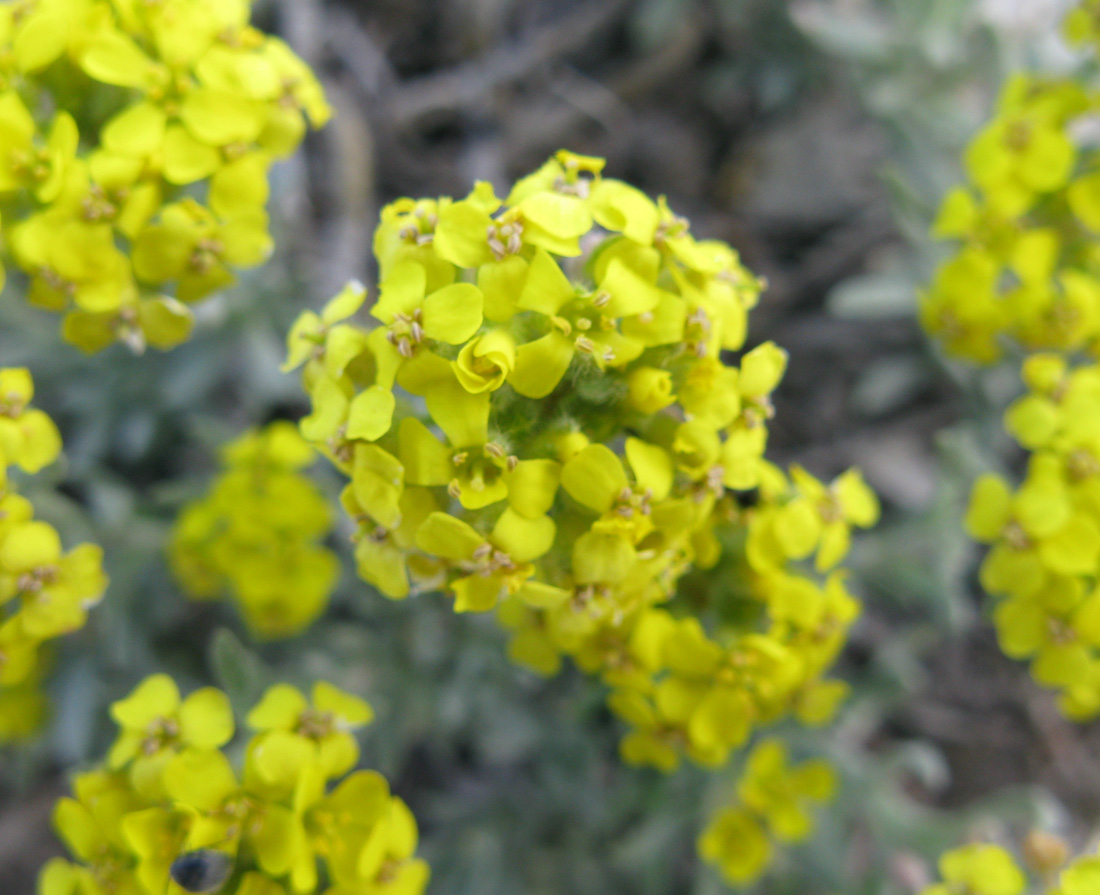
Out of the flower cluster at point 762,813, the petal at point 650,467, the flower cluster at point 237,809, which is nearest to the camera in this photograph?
the petal at point 650,467

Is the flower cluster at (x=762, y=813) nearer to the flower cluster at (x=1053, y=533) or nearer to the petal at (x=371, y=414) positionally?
the flower cluster at (x=1053, y=533)

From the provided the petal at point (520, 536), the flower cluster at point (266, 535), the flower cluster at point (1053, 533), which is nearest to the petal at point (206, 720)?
the flower cluster at point (266, 535)

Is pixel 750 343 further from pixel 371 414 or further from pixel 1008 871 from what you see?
pixel 371 414

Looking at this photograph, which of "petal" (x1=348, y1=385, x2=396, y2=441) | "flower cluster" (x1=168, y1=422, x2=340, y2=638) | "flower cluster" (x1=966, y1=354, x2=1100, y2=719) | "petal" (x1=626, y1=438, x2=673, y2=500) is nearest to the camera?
"petal" (x1=348, y1=385, x2=396, y2=441)

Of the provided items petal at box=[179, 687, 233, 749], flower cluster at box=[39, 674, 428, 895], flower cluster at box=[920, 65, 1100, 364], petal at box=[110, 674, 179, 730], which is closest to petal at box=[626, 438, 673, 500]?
flower cluster at box=[39, 674, 428, 895]

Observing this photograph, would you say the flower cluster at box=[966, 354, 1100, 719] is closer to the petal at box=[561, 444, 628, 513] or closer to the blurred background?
the blurred background

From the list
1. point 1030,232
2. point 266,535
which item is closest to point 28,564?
point 266,535

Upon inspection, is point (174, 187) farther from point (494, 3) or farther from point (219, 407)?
point (494, 3)
